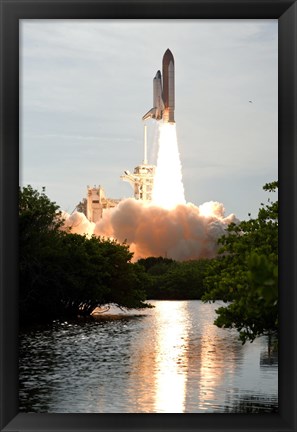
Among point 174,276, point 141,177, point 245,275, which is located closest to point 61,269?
point 141,177

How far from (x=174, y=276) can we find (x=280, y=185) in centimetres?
3833

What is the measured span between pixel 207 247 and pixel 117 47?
1277 centimetres

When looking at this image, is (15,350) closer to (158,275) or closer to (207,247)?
(207,247)

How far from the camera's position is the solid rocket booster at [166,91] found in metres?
44.3

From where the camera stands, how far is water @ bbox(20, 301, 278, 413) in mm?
17109

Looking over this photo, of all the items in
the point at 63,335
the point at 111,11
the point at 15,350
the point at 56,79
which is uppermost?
the point at 56,79

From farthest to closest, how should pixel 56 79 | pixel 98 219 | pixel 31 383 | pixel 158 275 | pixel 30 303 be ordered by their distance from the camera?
pixel 158 275
pixel 98 219
pixel 56 79
pixel 30 303
pixel 31 383

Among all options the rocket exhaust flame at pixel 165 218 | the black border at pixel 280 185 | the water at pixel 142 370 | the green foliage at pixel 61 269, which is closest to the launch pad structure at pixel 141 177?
the rocket exhaust flame at pixel 165 218

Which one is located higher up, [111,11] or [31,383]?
[111,11]

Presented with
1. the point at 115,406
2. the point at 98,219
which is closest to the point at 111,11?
the point at 115,406

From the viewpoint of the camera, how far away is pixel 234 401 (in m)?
17.6

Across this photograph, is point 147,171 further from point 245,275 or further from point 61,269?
point 245,275

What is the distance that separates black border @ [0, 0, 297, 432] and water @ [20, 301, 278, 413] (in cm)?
776

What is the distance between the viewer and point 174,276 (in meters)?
46.2
